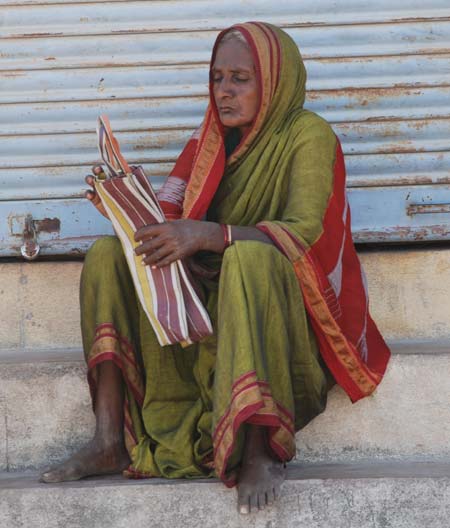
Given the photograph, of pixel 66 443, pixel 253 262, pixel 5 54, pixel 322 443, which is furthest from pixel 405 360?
pixel 5 54

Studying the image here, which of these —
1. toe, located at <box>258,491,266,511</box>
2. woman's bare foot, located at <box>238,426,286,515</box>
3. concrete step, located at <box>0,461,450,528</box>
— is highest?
woman's bare foot, located at <box>238,426,286,515</box>

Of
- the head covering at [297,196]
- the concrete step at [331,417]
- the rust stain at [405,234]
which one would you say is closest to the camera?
the head covering at [297,196]

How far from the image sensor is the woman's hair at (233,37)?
14.6 ft

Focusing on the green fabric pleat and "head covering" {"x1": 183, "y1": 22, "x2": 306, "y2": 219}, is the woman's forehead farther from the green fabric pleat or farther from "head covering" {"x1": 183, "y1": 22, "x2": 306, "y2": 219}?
the green fabric pleat

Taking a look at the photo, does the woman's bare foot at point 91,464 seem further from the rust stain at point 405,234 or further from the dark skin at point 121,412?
the rust stain at point 405,234

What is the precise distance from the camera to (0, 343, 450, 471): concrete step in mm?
4250

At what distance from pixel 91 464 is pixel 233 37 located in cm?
153

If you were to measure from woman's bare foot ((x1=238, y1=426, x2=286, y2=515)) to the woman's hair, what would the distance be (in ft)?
4.48

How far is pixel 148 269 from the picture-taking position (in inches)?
161

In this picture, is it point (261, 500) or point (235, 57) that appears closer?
point (261, 500)

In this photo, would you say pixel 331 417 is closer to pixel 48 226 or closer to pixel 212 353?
pixel 212 353

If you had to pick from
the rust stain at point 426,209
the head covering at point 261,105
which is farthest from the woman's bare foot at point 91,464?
the rust stain at point 426,209

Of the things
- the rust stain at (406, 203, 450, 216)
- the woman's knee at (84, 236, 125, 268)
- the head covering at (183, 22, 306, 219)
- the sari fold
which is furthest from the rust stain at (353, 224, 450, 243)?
the woman's knee at (84, 236, 125, 268)

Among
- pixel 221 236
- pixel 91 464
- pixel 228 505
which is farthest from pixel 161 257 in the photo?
pixel 228 505
